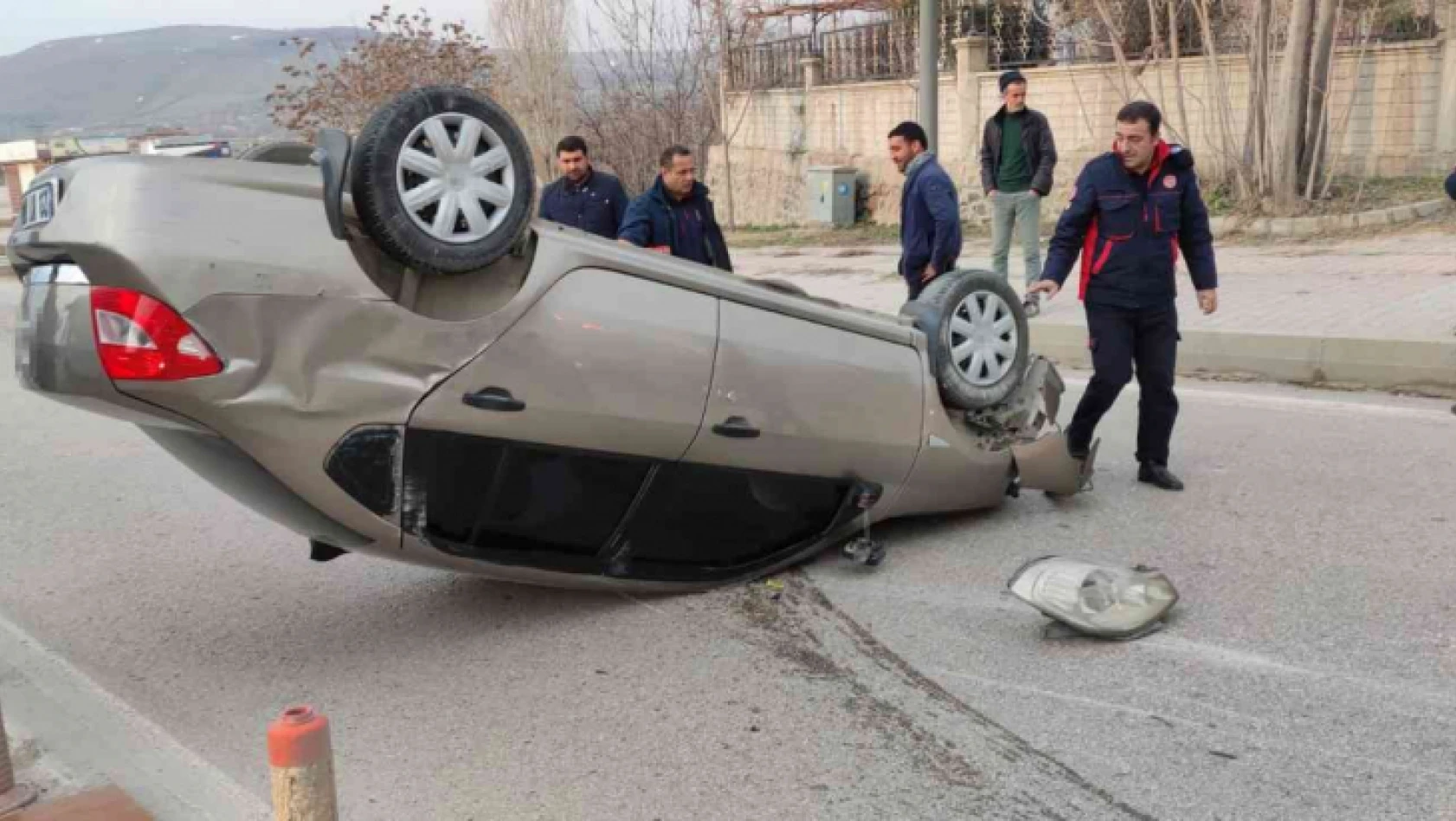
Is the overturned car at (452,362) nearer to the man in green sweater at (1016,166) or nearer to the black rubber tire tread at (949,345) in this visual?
the black rubber tire tread at (949,345)

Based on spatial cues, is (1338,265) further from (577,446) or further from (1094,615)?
(577,446)

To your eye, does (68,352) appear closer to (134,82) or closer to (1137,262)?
(1137,262)

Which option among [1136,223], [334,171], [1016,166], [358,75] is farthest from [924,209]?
[358,75]

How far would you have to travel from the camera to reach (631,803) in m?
3.20

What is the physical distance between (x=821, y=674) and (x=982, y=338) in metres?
1.73

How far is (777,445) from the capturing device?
437 cm

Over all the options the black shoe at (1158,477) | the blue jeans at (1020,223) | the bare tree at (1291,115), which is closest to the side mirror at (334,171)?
the black shoe at (1158,477)

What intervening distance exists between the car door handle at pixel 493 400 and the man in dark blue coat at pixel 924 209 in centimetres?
361

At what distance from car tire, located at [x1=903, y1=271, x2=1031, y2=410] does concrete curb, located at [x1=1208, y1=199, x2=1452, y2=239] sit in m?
9.15

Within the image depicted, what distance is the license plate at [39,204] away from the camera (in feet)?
10.9

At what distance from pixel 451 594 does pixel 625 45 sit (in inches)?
907

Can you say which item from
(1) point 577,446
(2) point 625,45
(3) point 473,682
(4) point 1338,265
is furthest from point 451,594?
(2) point 625,45

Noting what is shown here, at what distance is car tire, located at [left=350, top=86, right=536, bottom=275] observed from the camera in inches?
134

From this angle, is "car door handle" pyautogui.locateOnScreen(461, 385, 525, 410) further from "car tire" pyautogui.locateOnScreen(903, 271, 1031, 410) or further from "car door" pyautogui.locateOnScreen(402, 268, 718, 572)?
"car tire" pyautogui.locateOnScreen(903, 271, 1031, 410)
